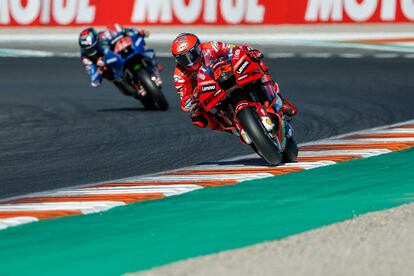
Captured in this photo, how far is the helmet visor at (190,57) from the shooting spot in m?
11.1

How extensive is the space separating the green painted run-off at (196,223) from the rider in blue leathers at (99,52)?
7610mm

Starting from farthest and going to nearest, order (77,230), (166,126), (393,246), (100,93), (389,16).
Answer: (389,16) → (100,93) → (166,126) → (77,230) → (393,246)

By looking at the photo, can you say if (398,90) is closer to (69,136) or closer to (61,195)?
(69,136)

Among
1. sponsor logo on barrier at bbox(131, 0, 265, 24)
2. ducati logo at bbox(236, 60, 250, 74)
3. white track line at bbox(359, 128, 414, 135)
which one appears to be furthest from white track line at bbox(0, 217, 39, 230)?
sponsor logo on barrier at bbox(131, 0, 265, 24)

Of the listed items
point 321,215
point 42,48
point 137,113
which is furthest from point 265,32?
point 321,215

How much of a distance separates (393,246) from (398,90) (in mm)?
12804

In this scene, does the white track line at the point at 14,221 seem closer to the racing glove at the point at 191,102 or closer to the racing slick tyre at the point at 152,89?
the racing glove at the point at 191,102

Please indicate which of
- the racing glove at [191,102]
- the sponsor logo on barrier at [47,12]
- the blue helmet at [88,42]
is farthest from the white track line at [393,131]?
the sponsor logo on barrier at [47,12]

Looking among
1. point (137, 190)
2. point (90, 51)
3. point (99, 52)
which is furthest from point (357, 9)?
point (137, 190)

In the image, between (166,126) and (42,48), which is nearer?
(166,126)

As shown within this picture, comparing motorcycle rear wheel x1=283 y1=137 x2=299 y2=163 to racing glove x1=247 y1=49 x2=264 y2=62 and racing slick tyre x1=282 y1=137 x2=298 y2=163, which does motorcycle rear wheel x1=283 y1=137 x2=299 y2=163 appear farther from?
racing glove x1=247 y1=49 x2=264 y2=62

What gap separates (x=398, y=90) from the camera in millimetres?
19828

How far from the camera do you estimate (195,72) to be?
36.9ft

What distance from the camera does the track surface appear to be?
484 inches
